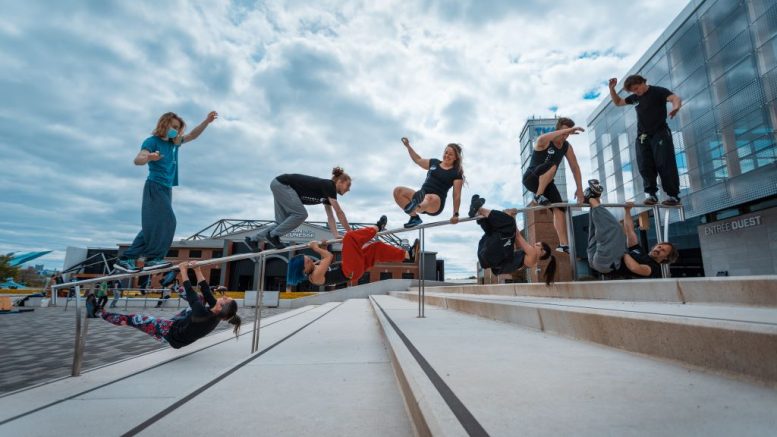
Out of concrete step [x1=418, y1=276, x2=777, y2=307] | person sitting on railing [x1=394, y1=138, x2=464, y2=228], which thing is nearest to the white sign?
concrete step [x1=418, y1=276, x2=777, y2=307]

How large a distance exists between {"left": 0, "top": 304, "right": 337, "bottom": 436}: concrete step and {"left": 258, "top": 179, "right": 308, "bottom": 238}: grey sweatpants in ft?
4.75

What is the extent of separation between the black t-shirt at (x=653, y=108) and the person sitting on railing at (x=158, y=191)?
4920 millimetres

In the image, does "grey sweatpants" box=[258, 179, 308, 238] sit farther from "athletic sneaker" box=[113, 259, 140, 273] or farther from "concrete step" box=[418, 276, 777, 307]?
"concrete step" box=[418, 276, 777, 307]

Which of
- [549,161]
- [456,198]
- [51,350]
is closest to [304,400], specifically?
[456,198]

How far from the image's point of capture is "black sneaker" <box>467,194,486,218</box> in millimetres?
4105

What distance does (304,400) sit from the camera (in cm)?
189

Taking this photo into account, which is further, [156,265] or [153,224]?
[156,265]

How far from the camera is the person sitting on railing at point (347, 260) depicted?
404 centimetres

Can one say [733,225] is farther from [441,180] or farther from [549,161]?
[441,180]

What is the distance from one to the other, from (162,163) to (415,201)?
300 cm

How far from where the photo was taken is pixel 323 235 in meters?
22.4

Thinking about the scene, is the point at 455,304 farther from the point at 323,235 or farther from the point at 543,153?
the point at 323,235

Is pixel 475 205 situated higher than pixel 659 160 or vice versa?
pixel 659 160

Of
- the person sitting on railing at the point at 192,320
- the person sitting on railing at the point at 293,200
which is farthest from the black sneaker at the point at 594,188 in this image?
the person sitting on railing at the point at 192,320
